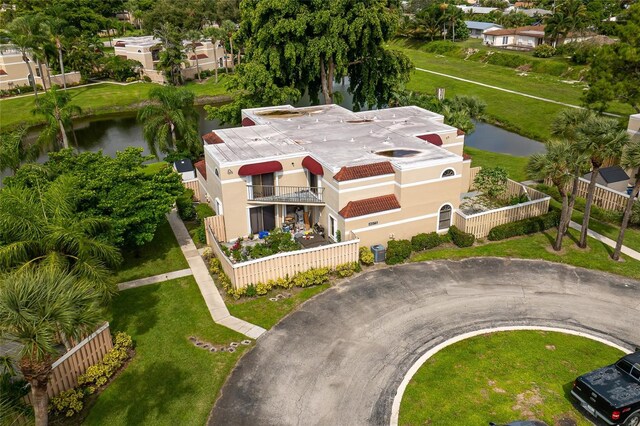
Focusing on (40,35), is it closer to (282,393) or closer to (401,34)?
(282,393)

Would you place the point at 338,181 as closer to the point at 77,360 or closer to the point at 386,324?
the point at 386,324

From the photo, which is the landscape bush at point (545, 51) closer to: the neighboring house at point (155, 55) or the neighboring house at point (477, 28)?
the neighboring house at point (477, 28)

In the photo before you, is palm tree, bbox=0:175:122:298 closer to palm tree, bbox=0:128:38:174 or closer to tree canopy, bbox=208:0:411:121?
palm tree, bbox=0:128:38:174

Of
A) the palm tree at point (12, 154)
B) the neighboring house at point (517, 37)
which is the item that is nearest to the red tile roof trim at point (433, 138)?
the palm tree at point (12, 154)

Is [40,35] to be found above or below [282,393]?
above

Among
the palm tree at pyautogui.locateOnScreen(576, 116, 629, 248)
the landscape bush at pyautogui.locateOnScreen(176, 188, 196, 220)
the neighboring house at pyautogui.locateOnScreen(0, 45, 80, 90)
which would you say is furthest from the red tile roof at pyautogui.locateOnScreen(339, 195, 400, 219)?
the neighboring house at pyautogui.locateOnScreen(0, 45, 80, 90)

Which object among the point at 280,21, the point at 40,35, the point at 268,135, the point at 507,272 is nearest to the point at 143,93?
the point at 40,35
